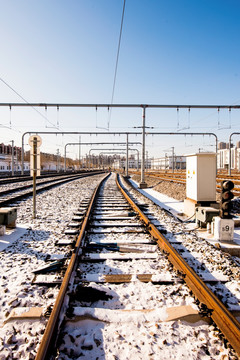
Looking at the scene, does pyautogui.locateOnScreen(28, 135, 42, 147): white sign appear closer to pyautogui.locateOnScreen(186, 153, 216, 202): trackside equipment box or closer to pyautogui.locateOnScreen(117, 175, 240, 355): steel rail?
pyautogui.locateOnScreen(186, 153, 216, 202): trackside equipment box

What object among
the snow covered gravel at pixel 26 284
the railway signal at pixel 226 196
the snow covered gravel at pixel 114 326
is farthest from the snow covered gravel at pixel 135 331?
the railway signal at pixel 226 196

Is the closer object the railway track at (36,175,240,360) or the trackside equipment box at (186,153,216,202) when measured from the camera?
the railway track at (36,175,240,360)

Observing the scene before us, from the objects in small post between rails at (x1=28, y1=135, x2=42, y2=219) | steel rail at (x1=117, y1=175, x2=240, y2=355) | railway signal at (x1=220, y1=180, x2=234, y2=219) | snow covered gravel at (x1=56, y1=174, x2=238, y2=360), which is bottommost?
snow covered gravel at (x1=56, y1=174, x2=238, y2=360)

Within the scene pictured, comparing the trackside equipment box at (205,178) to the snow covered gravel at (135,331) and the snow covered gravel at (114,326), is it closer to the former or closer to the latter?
the snow covered gravel at (114,326)

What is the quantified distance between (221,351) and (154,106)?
1377cm

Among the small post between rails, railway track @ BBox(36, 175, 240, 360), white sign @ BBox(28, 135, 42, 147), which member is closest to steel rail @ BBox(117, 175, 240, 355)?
railway track @ BBox(36, 175, 240, 360)

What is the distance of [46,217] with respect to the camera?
22.7ft

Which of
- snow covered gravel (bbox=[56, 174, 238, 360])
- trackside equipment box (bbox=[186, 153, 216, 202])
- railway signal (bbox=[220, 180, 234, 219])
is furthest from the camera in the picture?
trackside equipment box (bbox=[186, 153, 216, 202])

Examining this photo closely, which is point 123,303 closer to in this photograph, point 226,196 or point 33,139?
point 226,196

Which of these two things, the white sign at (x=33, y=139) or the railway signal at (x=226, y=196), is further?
the white sign at (x=33, y=139)

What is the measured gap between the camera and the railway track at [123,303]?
200 centimetres

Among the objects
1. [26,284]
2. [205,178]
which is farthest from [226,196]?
[26,284]

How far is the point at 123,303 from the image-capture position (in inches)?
103

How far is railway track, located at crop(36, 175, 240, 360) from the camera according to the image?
2000mm
